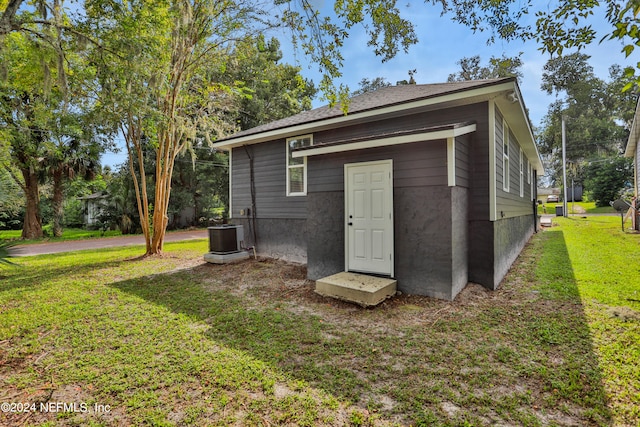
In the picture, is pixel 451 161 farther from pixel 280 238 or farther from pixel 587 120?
pixel 587 120

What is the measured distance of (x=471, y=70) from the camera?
928 inches

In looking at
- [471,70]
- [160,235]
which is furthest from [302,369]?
[471,70]

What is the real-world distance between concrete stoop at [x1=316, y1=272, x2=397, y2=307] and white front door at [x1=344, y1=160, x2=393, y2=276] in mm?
308

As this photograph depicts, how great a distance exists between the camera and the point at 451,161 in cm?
450

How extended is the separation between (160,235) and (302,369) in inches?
317

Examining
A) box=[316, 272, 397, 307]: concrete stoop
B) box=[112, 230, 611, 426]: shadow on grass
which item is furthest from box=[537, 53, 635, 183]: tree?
box=[316, 272, 397, 307]: concrete stoop

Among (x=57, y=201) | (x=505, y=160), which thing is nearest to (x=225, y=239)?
(x=505, y=160)

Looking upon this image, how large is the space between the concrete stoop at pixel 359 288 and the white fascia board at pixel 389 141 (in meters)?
2.28

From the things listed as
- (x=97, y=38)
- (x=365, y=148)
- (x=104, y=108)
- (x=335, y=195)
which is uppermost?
(x=97, y=38)

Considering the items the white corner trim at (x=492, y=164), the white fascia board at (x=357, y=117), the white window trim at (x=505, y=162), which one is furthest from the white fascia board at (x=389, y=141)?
the white window trim at (x=505, y=162)

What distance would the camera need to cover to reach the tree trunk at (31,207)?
15242 mm

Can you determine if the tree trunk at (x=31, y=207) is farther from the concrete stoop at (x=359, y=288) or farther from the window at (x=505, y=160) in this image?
the window at (x=505, y=160)

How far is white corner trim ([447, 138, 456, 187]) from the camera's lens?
14.7ft

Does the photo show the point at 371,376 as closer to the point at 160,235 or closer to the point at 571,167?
the point at 160,235
